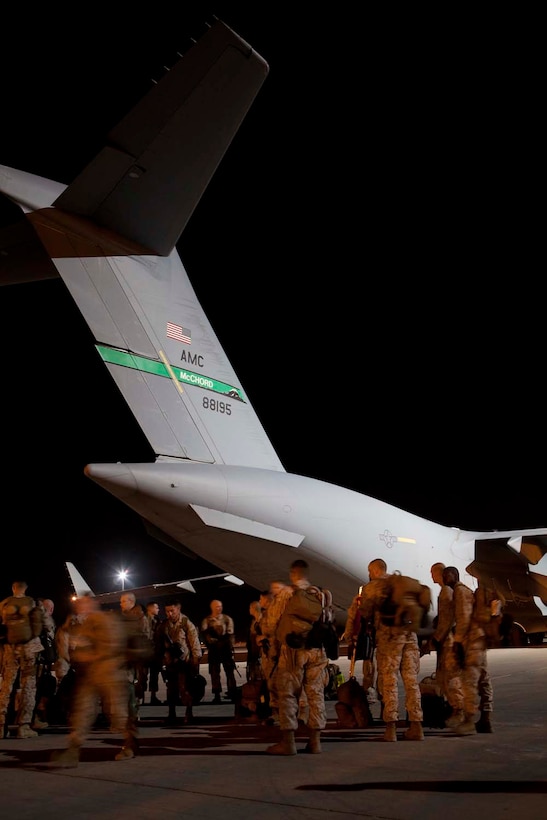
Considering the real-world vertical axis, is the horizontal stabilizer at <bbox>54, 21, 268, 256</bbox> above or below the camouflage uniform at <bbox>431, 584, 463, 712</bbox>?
above

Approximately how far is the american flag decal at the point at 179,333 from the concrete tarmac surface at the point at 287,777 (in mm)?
4361

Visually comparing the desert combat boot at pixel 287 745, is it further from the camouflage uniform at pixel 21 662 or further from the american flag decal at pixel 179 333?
the american flag decal at pixel 179 333

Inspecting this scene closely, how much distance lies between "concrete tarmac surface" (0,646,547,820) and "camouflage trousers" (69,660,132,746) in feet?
0.87

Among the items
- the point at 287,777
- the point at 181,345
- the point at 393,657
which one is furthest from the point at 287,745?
the point at 181,345

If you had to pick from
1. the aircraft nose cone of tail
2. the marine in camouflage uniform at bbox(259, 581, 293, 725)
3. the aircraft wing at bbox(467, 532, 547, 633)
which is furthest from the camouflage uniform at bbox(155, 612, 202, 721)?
the aircraft wing at bbox(467, 532, 547, 633)

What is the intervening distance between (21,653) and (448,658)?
3.69m

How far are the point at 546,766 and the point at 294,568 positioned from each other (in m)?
2.08

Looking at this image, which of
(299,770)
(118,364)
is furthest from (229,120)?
(299,770)

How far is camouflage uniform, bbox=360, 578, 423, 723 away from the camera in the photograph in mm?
5777

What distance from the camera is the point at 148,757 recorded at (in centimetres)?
543

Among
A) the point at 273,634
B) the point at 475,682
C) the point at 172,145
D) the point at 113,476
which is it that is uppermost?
the point at 172,145

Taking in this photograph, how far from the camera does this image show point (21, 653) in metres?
6.86

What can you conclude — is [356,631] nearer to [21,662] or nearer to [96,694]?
[96,694]

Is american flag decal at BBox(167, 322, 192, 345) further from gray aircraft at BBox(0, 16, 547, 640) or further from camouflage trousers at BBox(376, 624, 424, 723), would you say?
camouflage trousers at BBox(376, 624, 424, 723)
